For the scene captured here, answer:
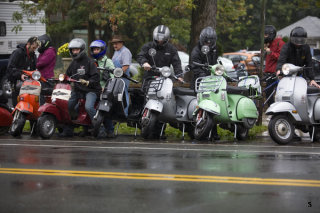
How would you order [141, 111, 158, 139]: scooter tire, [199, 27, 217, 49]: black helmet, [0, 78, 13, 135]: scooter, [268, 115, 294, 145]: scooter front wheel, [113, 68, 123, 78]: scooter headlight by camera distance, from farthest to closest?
[0, 78, 13, 135]: scooter
[199, 27, 217, 49]: black helmet
[113, 68, 123, 78]: scooter headlight
[141, 111, 158, 139]: scooter tire
[268, 115, 294, 145]: scooter front wheel

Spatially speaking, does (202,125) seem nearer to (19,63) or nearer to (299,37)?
(299,37)

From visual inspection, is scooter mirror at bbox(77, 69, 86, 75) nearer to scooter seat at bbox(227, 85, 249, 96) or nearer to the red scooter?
the red scooter

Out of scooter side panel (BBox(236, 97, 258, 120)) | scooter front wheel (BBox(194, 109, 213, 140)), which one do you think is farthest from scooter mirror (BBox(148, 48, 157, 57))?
scooter side panel (BBox(236, 97, 258, 120))

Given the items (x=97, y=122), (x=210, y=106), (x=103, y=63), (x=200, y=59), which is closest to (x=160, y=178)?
(x=210, y=106)

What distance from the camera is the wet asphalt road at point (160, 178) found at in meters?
7.03

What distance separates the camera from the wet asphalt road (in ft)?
23.1

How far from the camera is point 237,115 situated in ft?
42.4

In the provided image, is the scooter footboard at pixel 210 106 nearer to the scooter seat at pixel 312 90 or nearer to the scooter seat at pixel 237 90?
the scooter seat at pixel 237 90

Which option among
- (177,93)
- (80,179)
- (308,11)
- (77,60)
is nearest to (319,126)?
(177,93)

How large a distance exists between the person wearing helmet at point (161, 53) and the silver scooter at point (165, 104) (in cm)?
34

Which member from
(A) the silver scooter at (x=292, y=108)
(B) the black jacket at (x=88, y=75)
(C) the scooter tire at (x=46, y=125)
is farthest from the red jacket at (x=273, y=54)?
(C) the scooter tire at (x=46, y=125)

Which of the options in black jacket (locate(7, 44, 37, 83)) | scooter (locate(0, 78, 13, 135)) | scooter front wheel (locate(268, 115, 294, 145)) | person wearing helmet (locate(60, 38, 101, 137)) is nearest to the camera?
scooter front wheel (locate(268, 115, 294, 145))

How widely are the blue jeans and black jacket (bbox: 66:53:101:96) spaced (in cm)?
12

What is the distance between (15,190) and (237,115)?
5941 mm
